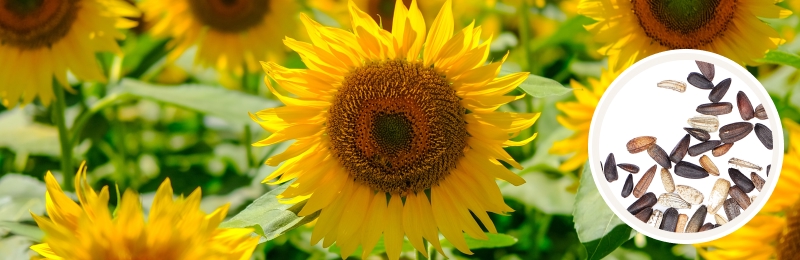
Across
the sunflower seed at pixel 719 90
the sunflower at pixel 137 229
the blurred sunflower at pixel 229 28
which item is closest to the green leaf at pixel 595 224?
the sunflower seed at pixel 719 90

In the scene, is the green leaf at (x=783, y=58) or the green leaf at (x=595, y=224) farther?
the green leaf at (x=783, y=58)

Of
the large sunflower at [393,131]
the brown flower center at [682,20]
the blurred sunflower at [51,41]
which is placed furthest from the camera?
the blurred sunflower at [51,41]

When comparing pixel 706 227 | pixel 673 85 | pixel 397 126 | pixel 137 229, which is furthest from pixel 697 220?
pixel 137 229

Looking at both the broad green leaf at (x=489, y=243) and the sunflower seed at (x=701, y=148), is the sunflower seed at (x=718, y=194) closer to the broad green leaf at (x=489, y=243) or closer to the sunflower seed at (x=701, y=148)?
the sunflower seed at (x=701, y=148)

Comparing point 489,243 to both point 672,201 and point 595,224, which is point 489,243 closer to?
point 595,224

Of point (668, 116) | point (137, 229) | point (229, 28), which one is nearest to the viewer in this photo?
point (137, 229)

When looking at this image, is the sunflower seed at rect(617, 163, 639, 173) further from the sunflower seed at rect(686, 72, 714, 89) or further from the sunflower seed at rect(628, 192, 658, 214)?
the sunflower seed at rect(686, 72, 714, 89)

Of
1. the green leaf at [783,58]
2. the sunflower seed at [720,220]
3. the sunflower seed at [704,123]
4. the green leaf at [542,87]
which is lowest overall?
the sunflower seed at [720,220]
